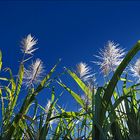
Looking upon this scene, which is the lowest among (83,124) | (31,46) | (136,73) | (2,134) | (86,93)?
Answer: (2,134)

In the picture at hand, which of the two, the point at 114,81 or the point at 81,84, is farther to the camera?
the point at 81,84

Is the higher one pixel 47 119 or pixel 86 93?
pixel 86 93

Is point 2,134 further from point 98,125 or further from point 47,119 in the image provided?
point 98,125

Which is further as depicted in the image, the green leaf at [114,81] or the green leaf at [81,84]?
the green leaf at [81,84]

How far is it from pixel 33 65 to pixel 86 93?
56cm

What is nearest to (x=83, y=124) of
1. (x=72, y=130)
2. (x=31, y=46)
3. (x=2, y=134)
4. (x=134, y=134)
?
(x=72, y=130)

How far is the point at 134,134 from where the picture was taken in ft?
8.42

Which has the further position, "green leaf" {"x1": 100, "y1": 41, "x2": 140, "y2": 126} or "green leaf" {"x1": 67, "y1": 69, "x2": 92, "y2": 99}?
"green leaf" {"x1": 67, "y1": 69, "x2": 92, "y2": 99}

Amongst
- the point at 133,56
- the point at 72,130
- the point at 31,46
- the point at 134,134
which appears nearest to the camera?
the point at 134,134

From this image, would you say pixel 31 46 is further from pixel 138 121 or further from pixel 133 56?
pixel 138 121

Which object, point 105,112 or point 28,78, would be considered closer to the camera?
point 105,112

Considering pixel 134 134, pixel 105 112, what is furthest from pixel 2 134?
pixel 134 134

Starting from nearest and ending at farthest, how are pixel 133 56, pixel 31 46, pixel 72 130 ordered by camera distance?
pixel 133 56
pixel 72 130
pixel 31 46

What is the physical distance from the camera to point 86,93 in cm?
289
